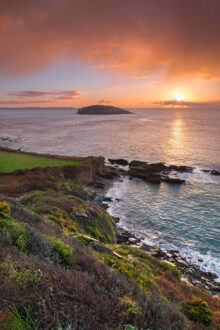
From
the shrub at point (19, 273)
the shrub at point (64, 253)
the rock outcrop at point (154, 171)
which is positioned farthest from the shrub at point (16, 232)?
the rock outcrop at point (154, 171)

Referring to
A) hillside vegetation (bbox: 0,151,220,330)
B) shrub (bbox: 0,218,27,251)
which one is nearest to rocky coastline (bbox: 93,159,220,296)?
hillside vegetation (bbox: 0,151,220,330)

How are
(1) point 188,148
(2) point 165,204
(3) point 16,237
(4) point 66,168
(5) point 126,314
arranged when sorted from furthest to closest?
(1) point 188,148 < (4) point 66,168 < (2) point 165,204 < (3) point 16,237 < (5) point 126,314

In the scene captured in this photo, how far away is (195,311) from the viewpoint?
7844mm

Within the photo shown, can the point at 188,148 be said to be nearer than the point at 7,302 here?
No

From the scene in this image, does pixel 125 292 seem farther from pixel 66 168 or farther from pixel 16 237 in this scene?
pixel 66 168

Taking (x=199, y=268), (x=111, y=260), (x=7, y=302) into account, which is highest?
(x=7, y=302)

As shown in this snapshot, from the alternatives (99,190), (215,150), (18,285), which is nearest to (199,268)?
(18,285)

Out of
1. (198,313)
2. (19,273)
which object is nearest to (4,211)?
(19,273)

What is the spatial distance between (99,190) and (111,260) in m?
26.7

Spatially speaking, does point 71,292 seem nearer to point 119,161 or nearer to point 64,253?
point 64,253

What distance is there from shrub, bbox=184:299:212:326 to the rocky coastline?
5.77 m

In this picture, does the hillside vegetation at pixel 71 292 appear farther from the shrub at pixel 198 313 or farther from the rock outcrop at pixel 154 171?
the rock outcrop at pixel 154 171

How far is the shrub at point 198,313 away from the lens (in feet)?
25.0

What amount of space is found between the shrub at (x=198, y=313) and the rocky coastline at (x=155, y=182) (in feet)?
18.9
